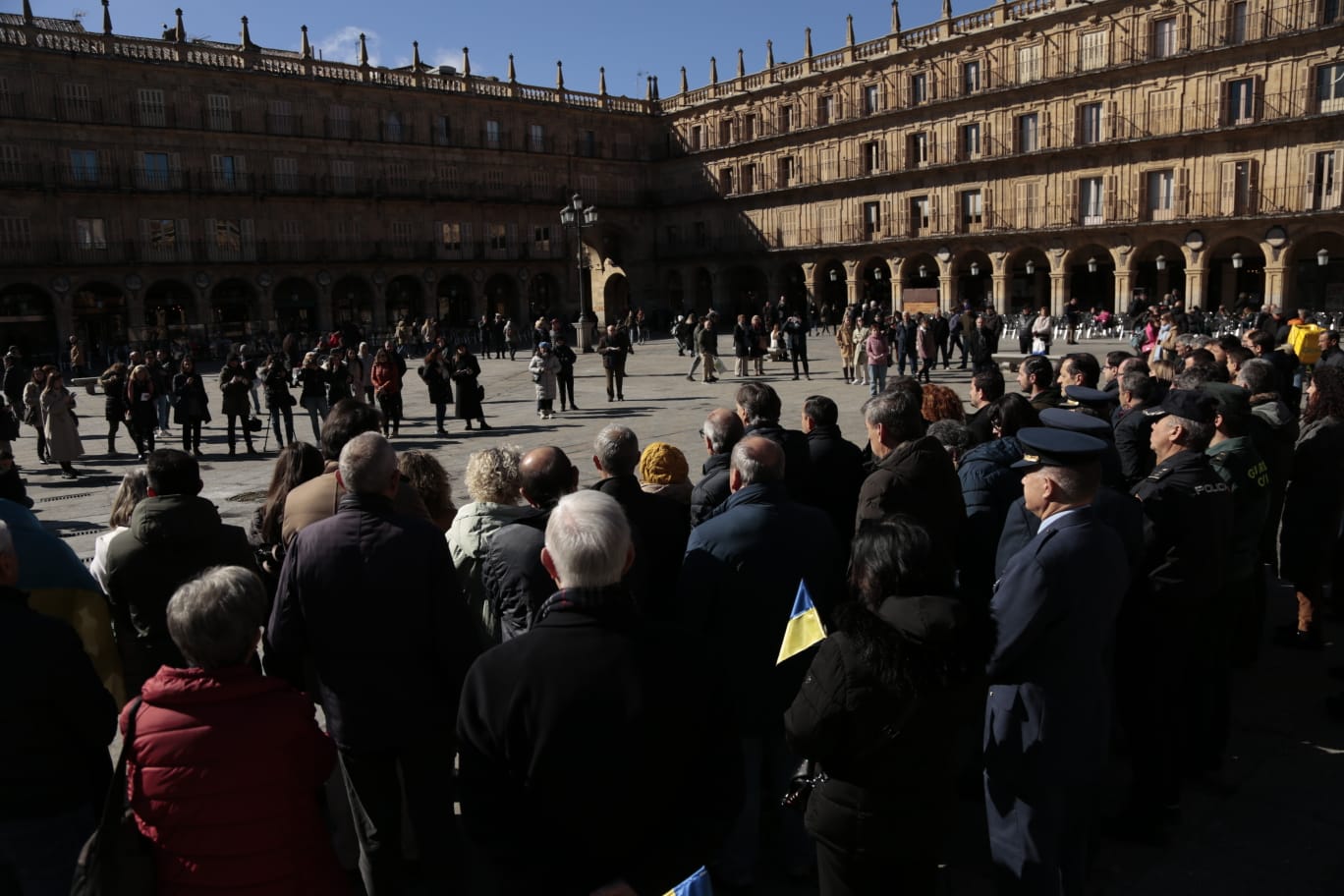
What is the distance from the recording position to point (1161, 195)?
32969mm

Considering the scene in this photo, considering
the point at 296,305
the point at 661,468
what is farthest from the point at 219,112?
the point at 661,468

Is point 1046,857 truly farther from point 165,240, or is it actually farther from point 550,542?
point 165,240

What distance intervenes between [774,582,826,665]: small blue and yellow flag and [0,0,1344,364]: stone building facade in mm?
30699

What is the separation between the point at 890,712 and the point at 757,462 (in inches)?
52.9

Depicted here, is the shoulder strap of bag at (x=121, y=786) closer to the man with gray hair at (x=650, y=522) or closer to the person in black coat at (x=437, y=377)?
the man with gray hair at (x=650, y=522)

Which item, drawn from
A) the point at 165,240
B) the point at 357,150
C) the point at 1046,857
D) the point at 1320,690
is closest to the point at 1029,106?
the point at 357,150

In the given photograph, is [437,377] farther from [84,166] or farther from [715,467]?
[84,166]

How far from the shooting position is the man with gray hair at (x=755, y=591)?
11.5 feet

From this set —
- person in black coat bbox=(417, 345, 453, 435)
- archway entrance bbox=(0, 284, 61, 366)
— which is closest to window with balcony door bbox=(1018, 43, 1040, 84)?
person in black coat bbox=(417, 345, 453, 435)

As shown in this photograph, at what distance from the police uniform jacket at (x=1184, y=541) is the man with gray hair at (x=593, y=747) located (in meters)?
2.36

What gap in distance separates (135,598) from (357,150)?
40224 mm

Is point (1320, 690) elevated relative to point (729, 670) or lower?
lower

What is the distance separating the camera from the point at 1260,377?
6.15 m

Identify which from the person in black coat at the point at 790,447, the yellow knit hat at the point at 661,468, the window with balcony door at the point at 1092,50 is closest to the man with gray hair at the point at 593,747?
the yellow knit hat at the point at 661,468
